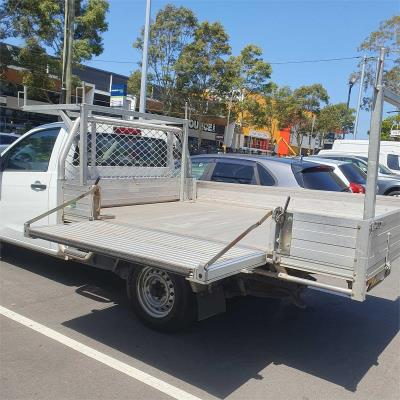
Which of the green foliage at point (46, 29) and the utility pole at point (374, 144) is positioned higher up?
the green foliage at point (46, 29)

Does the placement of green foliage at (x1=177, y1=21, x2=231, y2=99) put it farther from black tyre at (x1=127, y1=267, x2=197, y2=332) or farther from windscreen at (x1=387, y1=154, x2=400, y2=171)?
black tyre at (x1=127, y1=267, x2=197, y2=332)

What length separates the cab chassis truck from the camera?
328 centimetres

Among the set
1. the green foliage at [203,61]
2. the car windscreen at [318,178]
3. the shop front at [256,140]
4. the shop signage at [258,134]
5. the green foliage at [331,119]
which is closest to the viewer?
the car windscreen at [318,178]

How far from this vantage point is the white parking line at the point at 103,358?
3.45 meters

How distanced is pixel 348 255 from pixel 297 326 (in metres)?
1.88

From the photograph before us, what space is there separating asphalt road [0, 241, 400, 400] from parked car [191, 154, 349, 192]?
192 centimetres

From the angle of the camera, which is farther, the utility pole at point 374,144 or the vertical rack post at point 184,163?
the vertical rack post at point 184,163

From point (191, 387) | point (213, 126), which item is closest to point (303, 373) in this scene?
point (191, 387)

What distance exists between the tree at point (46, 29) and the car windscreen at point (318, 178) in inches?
607

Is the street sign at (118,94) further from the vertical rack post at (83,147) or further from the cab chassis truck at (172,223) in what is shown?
the vertical rack post at (83,147)

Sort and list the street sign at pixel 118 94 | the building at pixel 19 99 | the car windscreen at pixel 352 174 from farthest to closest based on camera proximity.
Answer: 1. the building at pixel 19 99
2. the street sign at pixel 118 94
3. the car windscreen at pixel 352 174

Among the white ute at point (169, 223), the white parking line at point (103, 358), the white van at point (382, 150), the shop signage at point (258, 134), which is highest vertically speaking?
the shop signage at point (258, 134)

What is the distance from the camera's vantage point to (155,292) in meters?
4.39

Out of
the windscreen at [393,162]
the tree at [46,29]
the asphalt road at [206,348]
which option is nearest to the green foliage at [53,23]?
the tree at [46,29]
